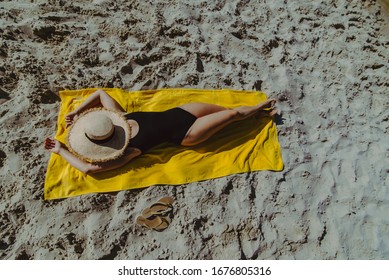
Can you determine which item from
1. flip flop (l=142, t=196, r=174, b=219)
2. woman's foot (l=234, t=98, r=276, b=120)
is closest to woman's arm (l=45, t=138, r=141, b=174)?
flip flop (l=142, t=196, r=174, b=219)

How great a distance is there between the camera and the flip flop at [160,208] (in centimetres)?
258

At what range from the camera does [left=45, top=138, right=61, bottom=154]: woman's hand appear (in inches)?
108

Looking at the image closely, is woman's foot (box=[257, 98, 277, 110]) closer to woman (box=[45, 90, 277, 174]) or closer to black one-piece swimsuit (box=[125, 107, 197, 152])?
woman (box=[45, 90, 277, 174])

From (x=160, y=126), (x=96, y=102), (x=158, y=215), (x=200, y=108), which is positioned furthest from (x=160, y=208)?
(x=96, y=102)

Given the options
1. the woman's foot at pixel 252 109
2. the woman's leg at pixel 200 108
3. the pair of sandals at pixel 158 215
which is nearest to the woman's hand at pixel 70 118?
the woman's leg at pixel 200 108

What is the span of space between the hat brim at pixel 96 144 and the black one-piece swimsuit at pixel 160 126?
94 millimetres

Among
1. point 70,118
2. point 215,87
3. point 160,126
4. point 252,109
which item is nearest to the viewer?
→ point 160,126

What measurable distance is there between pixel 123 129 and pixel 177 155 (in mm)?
512

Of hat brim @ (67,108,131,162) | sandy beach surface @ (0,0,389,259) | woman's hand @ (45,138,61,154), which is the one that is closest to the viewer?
sandy beach surface @ (0,0,389,259)

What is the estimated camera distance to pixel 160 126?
111 inches

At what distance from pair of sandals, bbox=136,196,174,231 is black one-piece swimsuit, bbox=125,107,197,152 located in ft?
1.56

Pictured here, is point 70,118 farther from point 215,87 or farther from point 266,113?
point 266,113

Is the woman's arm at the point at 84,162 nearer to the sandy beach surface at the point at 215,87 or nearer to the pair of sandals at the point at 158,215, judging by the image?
the sandy beach surface at the point at 215,87

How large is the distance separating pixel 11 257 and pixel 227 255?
59.4 inches
